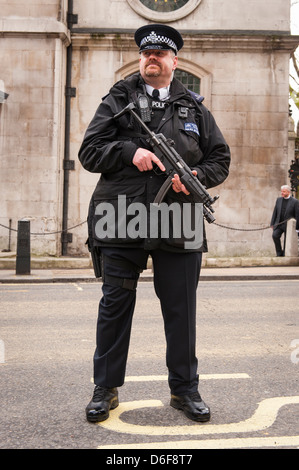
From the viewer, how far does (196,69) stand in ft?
56.1

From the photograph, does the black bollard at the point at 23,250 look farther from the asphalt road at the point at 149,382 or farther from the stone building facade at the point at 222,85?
the stone building facade at the point at 222,85

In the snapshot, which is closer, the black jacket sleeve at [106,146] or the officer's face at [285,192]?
the black jacket sleeve at [106,146]

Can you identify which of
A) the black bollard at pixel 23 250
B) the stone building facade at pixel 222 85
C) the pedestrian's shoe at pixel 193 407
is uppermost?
the stone building facade at pixel 222 85

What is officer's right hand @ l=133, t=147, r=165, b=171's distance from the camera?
3391 millimetres

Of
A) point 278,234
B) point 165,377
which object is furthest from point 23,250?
point 165,377

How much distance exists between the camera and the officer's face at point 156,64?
357cm

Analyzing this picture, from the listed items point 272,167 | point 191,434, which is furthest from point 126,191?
point 272,167

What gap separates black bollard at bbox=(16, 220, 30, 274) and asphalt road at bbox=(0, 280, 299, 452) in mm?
4016

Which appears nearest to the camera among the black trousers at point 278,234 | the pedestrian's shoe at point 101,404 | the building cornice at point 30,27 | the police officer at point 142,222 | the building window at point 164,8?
the pedestrian's shoe at point 101,404

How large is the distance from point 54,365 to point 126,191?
6.24 feet

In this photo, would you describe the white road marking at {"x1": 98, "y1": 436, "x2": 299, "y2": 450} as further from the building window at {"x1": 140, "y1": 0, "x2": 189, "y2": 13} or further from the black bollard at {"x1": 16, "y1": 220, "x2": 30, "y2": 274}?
the building window at {"x1": 140, "y1": 0, "x2": 189, "y2": 13}

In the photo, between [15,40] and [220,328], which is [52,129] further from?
[220,328]

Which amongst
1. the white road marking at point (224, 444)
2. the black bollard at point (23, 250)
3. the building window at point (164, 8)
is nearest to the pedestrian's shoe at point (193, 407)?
the white road marking at point (224, 444)

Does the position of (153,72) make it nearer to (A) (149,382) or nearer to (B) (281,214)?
(A) (149,382)
